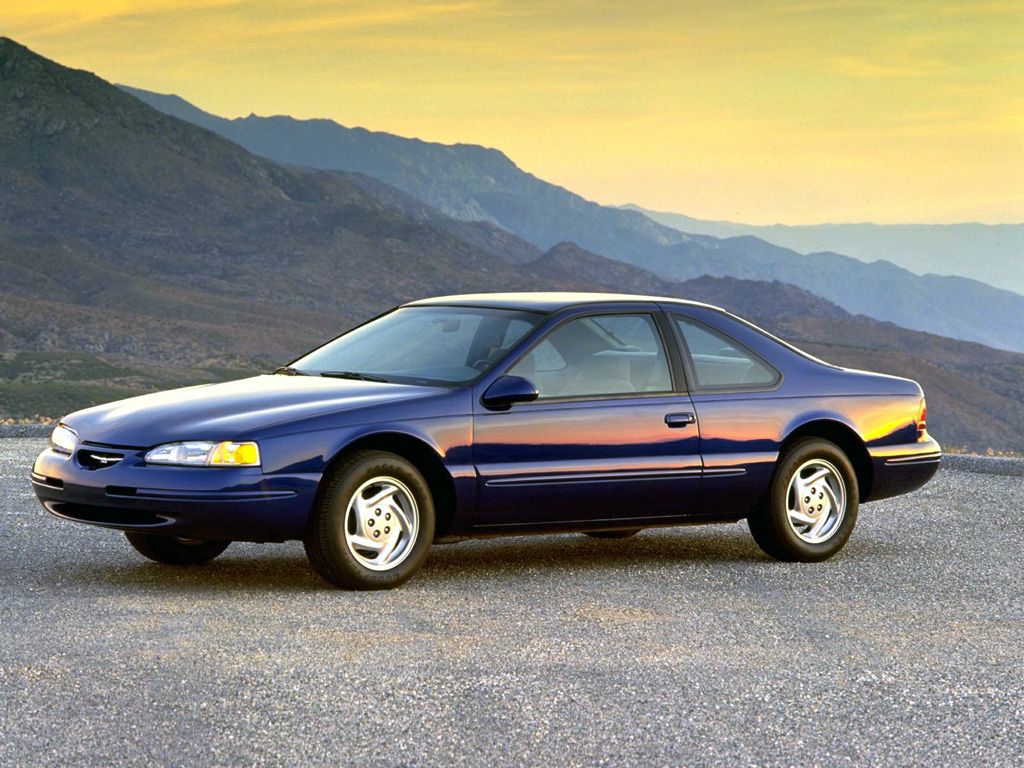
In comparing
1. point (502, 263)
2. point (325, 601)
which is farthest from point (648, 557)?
point (502, 263)

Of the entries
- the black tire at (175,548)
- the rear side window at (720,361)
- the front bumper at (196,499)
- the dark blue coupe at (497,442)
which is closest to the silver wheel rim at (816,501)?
the dark blue coupe at (497,442)

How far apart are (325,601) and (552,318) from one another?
2.00m

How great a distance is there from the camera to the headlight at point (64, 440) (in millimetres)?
7949

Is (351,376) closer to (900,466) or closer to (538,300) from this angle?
(538,300)

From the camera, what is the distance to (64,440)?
8070 mm

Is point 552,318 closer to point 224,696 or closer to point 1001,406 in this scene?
point 224,696

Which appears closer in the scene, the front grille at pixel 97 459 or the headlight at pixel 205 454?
the headlight at pixel 205 454

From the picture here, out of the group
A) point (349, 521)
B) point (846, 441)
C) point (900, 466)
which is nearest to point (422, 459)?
point (349, 521)

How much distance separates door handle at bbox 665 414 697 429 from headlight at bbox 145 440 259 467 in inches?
92.0

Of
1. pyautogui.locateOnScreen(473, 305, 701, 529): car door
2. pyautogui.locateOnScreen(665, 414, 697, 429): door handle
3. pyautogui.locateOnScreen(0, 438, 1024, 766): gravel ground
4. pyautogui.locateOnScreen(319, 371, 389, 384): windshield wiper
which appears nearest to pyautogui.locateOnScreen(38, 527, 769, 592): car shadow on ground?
pyautogui.locateOnScreen(0, 438, 1024, 766): gravel ground

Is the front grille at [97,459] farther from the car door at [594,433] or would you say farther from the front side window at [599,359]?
the front side window at [599,359]

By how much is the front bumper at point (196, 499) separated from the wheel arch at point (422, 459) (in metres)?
0.20

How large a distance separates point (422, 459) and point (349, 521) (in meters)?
0.51

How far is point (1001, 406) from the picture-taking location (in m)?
162
